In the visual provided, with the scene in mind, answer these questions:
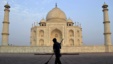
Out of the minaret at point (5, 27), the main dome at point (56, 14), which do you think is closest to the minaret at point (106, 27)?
the main dome at point (56, 14)

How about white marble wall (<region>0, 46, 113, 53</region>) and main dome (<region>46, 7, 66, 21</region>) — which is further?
main dome (<region>46, 7, 66, 21</region>)

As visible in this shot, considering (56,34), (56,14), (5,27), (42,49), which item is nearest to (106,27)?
(56,34)

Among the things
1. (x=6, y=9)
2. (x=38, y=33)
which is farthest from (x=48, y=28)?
(x=6, y=9)

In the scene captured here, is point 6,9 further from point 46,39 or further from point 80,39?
point 80,39

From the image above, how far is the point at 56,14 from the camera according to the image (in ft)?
132

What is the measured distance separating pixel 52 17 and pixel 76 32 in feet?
20.7

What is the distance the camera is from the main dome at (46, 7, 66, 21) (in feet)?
131

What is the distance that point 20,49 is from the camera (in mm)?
28344

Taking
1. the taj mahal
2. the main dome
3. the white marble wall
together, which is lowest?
the white marble wall

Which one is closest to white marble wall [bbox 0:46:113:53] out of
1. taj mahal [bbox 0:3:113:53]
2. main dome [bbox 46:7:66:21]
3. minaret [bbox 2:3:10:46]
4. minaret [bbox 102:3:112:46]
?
taj mahal [bbox 0:3:113:53]

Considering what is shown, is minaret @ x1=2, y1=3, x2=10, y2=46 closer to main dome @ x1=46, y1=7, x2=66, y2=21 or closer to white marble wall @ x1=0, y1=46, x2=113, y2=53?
white marble wall @ x1=0, y1=46, x2=113, y2=53

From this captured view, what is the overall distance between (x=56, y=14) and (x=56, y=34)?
4491 millimetres

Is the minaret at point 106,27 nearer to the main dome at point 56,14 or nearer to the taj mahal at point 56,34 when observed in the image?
the taj mahal at point 56,34

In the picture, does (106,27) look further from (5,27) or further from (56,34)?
(5,27)
